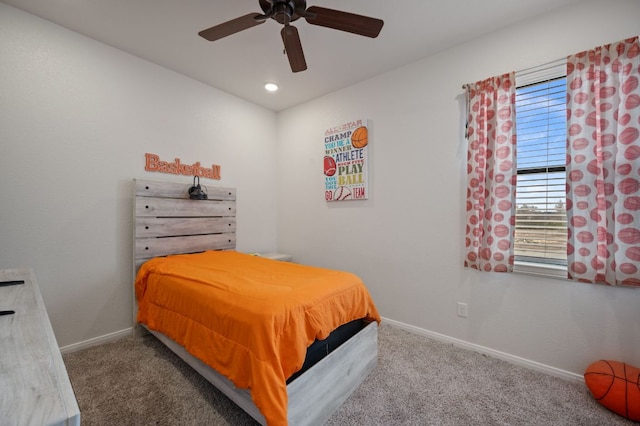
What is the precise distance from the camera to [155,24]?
2.14 meters

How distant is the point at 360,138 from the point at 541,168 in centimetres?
166

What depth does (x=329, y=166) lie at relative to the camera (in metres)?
3.27

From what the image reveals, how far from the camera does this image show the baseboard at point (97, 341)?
2.18 m

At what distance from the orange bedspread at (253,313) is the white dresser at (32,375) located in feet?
2.33

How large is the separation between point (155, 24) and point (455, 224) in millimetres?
3065

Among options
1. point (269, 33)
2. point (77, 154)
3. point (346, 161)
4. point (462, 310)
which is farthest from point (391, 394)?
point (77, 154)

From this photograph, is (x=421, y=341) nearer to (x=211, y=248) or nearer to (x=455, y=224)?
(x=455, y=224)

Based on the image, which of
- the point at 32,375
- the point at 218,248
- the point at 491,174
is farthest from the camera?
the point at 218,248

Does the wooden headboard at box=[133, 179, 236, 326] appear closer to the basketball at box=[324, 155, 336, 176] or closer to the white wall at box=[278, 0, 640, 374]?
the white wall at box=[278, 0, 640, 374]

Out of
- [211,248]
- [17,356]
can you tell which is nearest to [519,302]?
[17,356]

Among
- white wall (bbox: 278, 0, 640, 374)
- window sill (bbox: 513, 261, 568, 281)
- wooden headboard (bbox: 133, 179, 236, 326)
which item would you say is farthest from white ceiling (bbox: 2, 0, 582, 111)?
window sill (bbox: 513, 261, 568, 281)

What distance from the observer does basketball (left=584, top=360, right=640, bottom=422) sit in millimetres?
1476

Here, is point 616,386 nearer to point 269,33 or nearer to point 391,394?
point 391,394

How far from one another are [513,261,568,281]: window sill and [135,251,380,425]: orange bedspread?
120 cm
